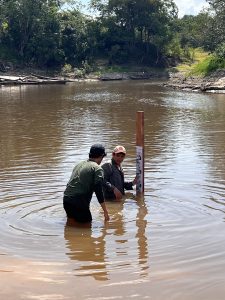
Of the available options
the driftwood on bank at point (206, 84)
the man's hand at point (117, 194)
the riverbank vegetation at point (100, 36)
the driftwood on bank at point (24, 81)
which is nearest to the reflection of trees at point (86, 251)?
the man's hand at point (117, 194)

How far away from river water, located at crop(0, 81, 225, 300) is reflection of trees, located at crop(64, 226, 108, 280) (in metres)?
0.01

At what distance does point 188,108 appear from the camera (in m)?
29.9

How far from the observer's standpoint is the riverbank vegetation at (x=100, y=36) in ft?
237

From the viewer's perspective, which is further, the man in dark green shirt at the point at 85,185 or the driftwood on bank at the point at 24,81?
the driftwood on bank at the point at 24,81

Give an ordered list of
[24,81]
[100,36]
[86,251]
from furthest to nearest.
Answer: [100,36] → [24,81] → [86,251]

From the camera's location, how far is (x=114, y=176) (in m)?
10.0

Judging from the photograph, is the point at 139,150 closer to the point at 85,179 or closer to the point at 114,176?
the point at 114,176

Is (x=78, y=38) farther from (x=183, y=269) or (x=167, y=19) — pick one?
(x=183, y=269)

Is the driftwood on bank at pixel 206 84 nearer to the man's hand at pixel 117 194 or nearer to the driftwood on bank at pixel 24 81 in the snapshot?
the driftwood on bank at pixel 24 81

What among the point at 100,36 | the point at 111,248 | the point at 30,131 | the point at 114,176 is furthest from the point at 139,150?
the point at 100,36

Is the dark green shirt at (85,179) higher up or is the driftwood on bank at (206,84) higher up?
the driftwood on bank at (206,84)

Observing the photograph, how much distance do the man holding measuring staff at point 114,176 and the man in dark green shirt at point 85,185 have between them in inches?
59.7

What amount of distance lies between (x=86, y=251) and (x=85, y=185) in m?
1.12

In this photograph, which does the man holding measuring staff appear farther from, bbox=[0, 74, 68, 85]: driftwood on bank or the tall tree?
the tall tree
